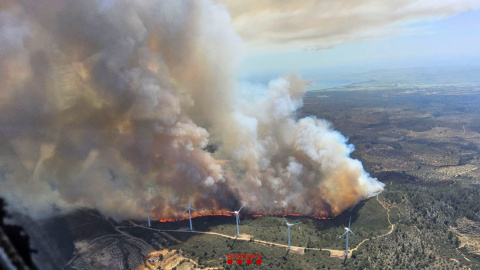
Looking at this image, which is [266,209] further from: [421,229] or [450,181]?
[450,181]

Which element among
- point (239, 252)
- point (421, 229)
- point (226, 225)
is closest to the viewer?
point (239, 252)

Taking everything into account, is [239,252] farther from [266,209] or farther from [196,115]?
[196,115]

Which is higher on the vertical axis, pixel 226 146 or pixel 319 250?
pixel 226 146

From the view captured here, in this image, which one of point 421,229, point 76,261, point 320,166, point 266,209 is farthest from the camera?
point 320,166

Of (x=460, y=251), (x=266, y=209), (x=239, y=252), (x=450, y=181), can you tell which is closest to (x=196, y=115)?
(x=266, y=209)

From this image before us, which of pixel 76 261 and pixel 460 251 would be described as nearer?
pixel 76 261

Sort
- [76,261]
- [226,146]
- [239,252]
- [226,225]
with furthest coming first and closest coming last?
[226,146]
[226,225]
[239,252]
[76,261]

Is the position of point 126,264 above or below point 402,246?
above

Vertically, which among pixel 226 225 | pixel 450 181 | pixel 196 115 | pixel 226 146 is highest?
pixel 196 115

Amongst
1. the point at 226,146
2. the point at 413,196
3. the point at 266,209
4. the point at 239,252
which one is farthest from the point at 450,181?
the point at 239,252
